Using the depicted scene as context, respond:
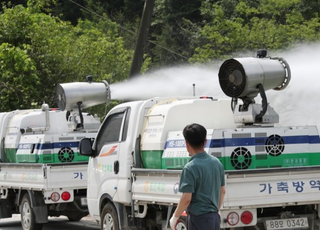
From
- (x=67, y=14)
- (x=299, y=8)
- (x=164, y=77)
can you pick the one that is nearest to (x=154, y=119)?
(x=164, y=77)

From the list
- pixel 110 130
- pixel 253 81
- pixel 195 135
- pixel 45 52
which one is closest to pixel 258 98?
pixel 110 130

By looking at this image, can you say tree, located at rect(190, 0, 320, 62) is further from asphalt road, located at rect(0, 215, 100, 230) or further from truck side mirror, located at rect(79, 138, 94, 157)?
truck side mirror, located at rect(79, 138, 94, 157)

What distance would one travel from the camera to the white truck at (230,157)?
8.09 m

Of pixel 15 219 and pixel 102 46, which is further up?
pixel 102 46


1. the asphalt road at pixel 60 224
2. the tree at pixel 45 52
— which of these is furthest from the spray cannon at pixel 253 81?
the tree at pixel 45 52

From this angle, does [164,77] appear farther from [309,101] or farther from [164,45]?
[164,45]

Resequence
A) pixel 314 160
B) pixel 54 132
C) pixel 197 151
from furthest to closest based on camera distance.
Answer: pixel 54 132 < pixel 314 160 < pixel 197 151

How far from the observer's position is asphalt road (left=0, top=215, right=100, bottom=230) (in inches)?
579

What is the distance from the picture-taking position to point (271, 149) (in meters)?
8.43

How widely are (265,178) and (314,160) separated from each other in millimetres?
906

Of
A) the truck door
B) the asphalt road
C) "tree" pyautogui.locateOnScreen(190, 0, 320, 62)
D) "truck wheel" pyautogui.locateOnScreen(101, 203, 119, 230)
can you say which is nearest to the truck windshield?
the truck door

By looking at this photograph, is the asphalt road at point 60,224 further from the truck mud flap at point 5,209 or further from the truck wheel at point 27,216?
the truck wheel at point 27,216

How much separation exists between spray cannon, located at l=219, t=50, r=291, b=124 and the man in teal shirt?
2.57 m

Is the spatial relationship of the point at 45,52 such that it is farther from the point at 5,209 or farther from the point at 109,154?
the point at 109,154
